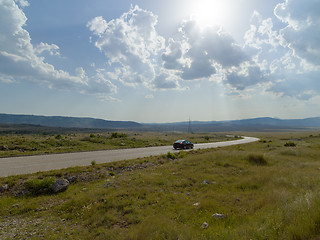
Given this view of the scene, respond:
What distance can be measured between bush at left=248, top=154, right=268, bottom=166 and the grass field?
3857 mm

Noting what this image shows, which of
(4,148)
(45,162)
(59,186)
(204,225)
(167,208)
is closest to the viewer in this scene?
(204,225)

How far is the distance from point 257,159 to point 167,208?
38.9ft

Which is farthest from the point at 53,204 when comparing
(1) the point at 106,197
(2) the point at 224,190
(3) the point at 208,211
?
(2) the point at 224,190

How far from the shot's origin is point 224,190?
875 cm

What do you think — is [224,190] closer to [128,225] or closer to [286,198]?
[286,198]

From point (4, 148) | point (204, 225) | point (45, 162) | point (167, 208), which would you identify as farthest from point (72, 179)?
point (4, 148)

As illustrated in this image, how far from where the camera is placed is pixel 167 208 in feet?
22.3

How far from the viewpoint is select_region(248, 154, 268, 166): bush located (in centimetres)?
1480

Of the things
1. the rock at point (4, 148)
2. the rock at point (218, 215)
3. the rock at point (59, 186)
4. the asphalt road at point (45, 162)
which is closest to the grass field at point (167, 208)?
the rock at point (218, 215)

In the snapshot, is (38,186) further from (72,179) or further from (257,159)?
(257,159)

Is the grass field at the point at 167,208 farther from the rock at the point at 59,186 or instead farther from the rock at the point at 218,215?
the rock at the point at 59,186

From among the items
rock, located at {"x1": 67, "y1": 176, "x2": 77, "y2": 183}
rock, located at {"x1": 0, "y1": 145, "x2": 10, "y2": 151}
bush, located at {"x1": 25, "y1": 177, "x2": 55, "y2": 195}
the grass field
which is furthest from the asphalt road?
rock, located at {"x1": 0, "y1": 145, "x2": 10, "y2": 151}

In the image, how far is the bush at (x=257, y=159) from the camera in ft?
48.5

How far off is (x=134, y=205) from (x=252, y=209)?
176 inches
